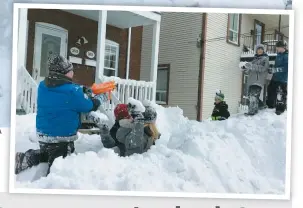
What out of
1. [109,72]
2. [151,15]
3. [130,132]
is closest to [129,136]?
[130,132]

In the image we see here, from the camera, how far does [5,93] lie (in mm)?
3934

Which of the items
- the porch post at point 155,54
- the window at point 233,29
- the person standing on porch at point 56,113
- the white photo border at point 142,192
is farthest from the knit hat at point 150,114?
the window at point 233,29

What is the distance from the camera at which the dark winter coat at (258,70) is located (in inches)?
159

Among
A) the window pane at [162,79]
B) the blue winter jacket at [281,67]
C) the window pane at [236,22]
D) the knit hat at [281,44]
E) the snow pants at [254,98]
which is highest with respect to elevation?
the window pane at [236,22]

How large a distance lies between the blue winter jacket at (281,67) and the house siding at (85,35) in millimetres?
1357

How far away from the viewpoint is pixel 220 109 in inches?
156

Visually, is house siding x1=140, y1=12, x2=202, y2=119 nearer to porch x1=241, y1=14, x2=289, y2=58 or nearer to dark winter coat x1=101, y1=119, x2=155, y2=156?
dark winter coat x1=101, y1=119, x2=155, y2=156

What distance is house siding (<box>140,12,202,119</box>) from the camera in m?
3.99

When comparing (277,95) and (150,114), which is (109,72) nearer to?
(150,114)

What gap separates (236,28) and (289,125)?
3.50 ft

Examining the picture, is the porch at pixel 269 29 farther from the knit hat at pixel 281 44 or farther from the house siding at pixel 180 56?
the house siding at pixel 180 56

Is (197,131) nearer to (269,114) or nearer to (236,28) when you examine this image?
(269,114)

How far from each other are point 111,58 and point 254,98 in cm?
156

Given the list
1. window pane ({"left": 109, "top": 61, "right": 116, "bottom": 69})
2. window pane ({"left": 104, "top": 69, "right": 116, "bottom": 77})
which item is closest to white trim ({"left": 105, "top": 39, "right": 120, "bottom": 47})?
window pane ({"left": 109, "top": 61, "right": 116, "bottom": 69})
